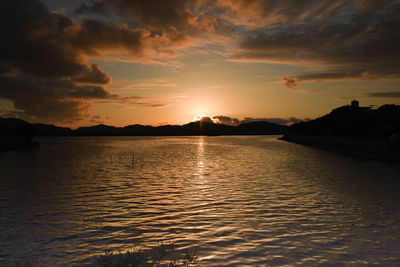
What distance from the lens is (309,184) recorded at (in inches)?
904

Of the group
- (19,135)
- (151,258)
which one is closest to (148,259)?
(151,258)

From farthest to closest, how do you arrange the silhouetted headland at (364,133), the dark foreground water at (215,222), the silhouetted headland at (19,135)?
the silhouetted headland at (19,135) < the silhouetted headland at (364,133) < the dark foreground water at (215,222)

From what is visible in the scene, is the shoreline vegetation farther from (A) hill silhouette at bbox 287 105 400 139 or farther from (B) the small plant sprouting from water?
(A) hill silhouette at bbox 287 105 400 139

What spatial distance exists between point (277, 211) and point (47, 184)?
62.4 ft

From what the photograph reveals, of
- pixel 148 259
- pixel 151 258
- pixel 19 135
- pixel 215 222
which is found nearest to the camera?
pixel 148 259

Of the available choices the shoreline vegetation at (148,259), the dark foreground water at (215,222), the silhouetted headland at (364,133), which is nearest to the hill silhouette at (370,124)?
the silhouetted headland at (364,133)

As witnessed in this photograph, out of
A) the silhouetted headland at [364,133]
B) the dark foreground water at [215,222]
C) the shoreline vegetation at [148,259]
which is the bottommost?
→ the dark foreground water at [215,222]

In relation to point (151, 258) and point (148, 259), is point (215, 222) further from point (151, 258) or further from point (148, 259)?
point (148, 259)

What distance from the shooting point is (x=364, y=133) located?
119000mm

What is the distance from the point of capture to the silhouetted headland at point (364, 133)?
165 ft

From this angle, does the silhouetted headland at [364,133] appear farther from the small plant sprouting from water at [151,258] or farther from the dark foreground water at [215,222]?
the small plant sprouting from water at [151,258]

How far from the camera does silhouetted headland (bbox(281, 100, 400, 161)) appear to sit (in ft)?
165

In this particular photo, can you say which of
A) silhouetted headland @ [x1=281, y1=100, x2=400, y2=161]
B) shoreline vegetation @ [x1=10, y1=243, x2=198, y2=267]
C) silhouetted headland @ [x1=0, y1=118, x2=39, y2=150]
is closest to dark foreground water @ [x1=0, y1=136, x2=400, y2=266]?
shoreline vegetation @ [x1=10, y1=243, x2=198, y2=267]

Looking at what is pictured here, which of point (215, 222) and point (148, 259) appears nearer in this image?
point (148, 259)
